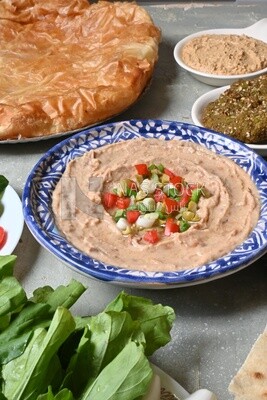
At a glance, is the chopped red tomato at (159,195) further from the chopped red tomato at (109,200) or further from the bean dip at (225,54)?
the bean dip at (225,54)

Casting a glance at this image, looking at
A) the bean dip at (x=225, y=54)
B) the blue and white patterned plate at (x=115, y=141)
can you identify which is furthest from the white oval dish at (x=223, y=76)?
the blue and white patterned plate at (x=115, y=141)

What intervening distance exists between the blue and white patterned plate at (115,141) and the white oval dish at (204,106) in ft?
0.31

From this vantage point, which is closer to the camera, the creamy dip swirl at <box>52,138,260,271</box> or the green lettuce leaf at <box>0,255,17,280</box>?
the green lettuce leaf at <box>0,255,17,280</box>

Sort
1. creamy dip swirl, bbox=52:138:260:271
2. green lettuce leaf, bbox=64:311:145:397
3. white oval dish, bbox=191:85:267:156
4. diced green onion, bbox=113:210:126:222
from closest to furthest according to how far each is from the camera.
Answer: green lettuce leaf, bbox=64:311:145:397 → creamy dip swirl, bbox=52:138:260:271 → diced green onion, bbox=113:210:126:222 → white oval dish, bbox=191:85:267:156

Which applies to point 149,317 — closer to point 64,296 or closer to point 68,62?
point 64,296

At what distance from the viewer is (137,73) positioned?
202cm

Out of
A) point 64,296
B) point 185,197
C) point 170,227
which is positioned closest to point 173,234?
point 170,227

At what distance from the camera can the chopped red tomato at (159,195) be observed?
1.54 m

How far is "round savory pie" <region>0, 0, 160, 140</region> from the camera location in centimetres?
187

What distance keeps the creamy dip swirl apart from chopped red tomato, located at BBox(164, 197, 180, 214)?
0.18 ft

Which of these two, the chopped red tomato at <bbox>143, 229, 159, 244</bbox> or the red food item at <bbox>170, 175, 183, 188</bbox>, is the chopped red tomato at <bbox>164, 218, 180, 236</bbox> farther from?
the red food item at <bbox>170, 175, 183, 188</bbox>

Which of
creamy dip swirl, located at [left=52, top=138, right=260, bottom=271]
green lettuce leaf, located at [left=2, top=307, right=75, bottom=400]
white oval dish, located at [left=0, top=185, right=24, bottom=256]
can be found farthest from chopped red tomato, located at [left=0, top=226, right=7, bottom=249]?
green lettuce leaf, located at [left=2, top=307, right=75, bottom=400]

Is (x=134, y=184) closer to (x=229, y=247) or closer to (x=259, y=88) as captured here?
(x=229, y=247)

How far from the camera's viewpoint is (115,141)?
177 cm
